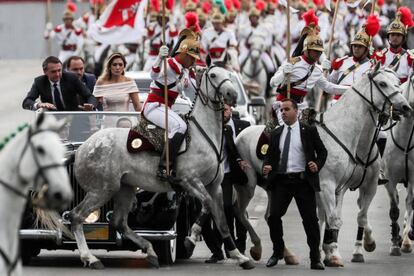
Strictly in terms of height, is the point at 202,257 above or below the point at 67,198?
below

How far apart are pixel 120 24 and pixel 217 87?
377 inches

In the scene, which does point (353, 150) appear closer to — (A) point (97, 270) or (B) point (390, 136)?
A: (B) point (390, 136)

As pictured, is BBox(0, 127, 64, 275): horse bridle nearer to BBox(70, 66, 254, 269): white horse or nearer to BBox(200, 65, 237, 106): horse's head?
BBox(70, 66, 254, 269): white horse

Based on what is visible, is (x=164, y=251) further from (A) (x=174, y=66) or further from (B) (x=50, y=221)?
(A) (x=174, y=66)

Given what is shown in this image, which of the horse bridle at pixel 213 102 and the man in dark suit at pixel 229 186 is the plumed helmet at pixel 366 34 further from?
the horse bridle at pixel 213 102

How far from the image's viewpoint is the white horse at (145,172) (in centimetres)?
1875

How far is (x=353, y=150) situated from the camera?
1975 centimetres

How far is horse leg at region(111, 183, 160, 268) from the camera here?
1859 centimetres

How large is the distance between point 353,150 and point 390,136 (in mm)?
1451

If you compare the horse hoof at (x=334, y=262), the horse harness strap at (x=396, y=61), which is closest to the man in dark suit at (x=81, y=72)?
the horse harness strap at (x=396, y=61)

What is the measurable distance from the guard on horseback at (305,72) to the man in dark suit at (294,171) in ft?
4.43

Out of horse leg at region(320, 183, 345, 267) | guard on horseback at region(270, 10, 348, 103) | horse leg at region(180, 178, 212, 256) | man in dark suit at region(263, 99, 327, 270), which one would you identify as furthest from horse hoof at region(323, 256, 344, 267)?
guard on horseback at region(270, 10, 348, 103)

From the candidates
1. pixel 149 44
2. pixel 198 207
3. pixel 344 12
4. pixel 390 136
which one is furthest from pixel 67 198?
pixel 344 12

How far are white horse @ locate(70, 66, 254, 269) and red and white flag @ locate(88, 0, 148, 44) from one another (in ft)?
29.9
